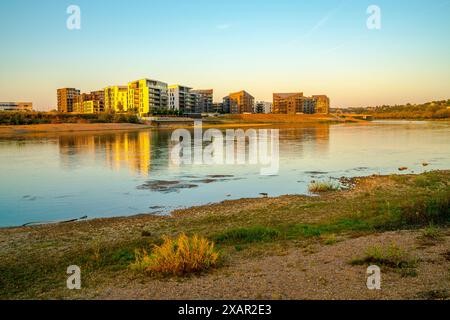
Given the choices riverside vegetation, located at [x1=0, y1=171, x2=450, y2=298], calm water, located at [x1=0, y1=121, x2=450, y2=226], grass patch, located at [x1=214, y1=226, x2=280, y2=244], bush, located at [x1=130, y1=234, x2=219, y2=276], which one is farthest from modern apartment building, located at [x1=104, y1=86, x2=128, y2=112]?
bush, located at [x1=130, y1=234, x2=219, y2=276]

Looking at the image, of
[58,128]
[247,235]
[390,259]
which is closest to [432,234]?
[390,259]

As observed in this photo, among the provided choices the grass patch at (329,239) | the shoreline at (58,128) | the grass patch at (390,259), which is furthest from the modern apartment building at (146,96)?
the grass patch at (390,259)

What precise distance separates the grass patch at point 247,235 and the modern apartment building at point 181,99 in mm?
163059

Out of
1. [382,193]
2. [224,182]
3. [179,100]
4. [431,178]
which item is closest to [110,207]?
[224,182]

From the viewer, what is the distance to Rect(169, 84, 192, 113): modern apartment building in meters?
178

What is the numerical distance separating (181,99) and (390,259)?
581 feet

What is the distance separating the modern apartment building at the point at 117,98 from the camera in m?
167

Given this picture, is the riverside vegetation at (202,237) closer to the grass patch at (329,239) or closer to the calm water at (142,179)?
the grass patch at (329,239)

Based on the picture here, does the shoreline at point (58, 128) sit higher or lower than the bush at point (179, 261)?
higher

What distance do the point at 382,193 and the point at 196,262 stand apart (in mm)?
13834

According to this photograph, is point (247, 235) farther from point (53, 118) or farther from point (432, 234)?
point (53, 118)

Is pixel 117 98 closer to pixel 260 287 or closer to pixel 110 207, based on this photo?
pixel 110 207

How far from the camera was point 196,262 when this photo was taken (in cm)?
903

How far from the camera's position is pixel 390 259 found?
28.3 feet
